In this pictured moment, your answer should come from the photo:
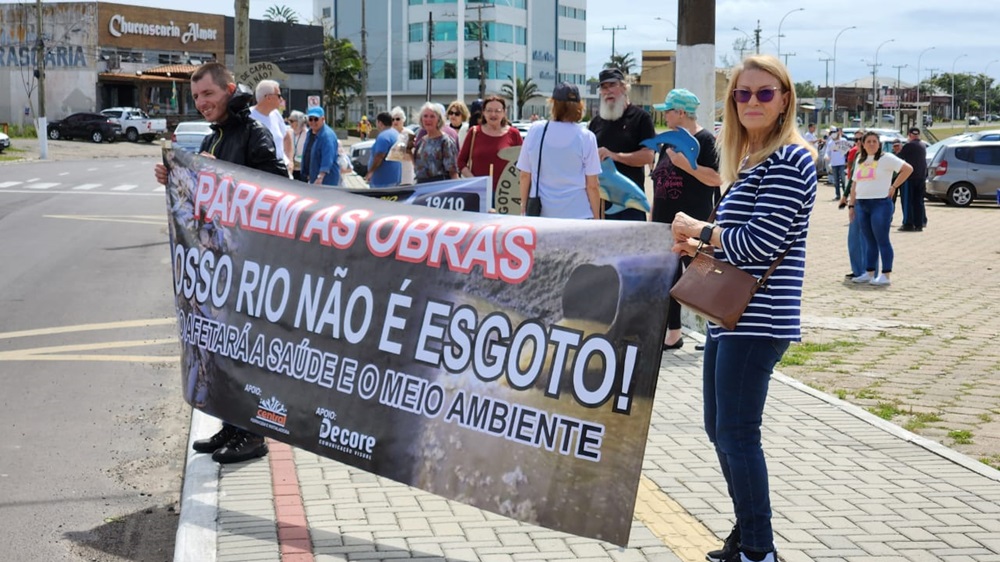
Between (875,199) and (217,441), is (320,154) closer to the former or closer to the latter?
(875,199)

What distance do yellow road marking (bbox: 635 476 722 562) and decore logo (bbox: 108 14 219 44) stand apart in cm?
7171

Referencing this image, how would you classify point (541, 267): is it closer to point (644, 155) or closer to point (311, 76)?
point (644, 155)

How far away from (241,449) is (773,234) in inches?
125

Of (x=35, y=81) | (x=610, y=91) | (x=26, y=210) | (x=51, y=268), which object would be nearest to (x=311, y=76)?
(x=35, y=81)

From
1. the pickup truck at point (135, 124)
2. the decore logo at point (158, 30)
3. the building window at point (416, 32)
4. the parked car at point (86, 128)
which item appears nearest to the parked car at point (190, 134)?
the parked car at point (86, 128)

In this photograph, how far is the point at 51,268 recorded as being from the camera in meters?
14.3

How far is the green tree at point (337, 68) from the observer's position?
9050 centimetres

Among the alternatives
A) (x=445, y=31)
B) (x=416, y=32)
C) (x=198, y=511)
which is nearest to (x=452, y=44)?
Answer: (x=445, y=31)

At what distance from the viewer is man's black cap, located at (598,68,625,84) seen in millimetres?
8648

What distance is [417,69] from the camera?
10775cm

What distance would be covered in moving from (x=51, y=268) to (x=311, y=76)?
78031 millimetres

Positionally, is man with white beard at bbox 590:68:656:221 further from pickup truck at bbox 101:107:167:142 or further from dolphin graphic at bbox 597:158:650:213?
pickup truck at bbox 101:107:167:142

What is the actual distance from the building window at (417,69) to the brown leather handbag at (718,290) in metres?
105

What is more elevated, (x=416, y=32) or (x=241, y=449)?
(x=416, y=32)
